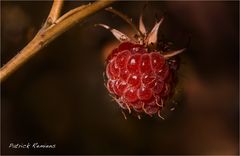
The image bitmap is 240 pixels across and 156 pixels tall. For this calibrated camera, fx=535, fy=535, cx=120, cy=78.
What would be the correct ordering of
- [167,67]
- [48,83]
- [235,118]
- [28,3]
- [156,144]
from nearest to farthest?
[167,67] → [28,3] → [48,83] → [156,144] → [235,118]

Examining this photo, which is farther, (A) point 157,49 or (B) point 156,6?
(B) point 156,6

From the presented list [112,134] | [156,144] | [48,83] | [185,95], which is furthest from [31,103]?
[185,95]

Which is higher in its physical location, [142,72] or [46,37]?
[46,37]

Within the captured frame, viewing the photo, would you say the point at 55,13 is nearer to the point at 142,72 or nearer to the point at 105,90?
the point at 142,72

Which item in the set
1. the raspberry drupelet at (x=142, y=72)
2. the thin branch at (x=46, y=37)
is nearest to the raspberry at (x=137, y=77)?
the raspberry drupelet at (x=142, y=72)

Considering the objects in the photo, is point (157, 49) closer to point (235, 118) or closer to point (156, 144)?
point (156, 144)

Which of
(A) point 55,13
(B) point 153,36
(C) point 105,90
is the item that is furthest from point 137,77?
(C) point 105,90
